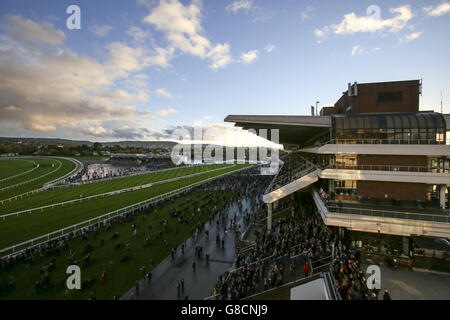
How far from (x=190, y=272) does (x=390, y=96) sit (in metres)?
19.1

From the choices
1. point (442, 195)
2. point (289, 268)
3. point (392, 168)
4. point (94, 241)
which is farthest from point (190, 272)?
point (442, 195)

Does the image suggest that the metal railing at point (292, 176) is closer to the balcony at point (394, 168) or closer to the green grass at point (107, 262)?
the balcony at point (394, 168)

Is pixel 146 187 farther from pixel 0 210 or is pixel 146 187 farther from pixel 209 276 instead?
pixel 209 276

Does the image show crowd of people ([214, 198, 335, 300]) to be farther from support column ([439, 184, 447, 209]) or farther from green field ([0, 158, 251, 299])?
support column ([439, 184, 447, 209])

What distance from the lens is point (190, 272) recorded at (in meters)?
13.1

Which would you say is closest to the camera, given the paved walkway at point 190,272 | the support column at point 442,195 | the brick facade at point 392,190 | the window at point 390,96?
the paved walkway at point 190,272

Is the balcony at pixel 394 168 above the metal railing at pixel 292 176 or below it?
above

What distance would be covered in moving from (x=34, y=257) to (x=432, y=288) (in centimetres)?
2180

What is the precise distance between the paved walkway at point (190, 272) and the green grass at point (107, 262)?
842mm

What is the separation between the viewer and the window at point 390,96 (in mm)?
17527

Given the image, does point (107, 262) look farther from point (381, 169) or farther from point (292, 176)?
point (381, 169)

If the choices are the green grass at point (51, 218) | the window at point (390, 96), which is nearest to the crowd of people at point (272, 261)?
the window at point (390, 96)
